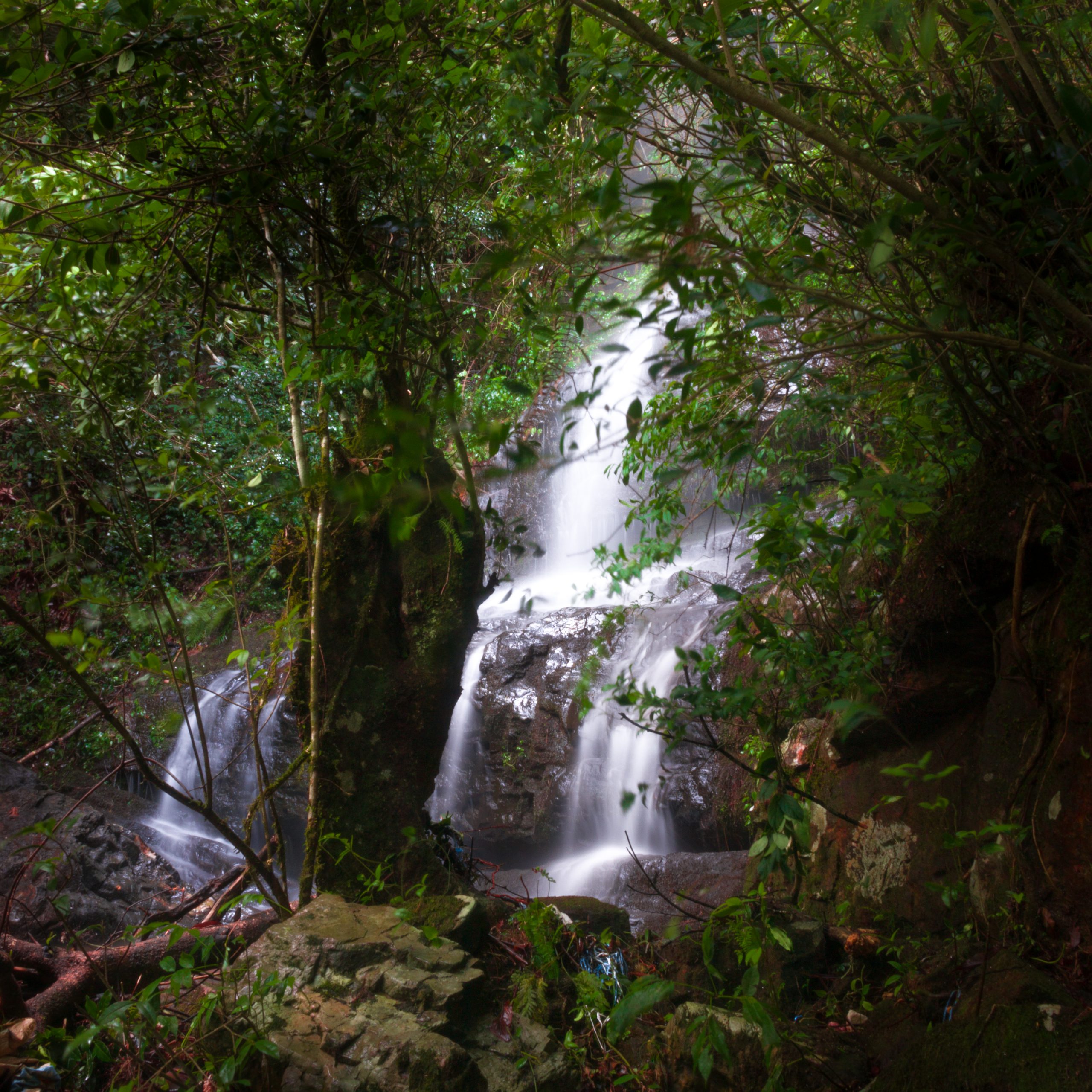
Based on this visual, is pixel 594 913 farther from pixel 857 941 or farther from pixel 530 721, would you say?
pixel 530 721

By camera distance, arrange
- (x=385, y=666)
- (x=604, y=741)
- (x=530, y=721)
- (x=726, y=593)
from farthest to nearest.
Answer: (x=530, y=721) → (x=604, y=741) → (x=385, y=666) → (x=726, y=593)

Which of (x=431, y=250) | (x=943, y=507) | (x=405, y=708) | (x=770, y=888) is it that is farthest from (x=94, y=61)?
(x=770, y=888)

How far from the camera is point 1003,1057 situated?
84.3 inches

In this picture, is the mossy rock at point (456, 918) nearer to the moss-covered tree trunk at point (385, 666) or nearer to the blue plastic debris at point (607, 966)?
the moss-covered tree trunk at point (385, 666)

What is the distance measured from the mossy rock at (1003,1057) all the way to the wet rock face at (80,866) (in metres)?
5.09

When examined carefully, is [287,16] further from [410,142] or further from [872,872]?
[872,872]

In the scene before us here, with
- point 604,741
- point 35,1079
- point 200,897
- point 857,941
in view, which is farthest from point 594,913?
point 604,741

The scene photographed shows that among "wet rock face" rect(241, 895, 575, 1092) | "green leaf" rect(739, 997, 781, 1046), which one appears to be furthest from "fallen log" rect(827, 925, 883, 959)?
"green leaf" rect(739, 997, 781, 1046)

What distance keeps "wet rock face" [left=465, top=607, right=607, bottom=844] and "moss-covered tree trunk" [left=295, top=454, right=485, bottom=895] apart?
366 cm

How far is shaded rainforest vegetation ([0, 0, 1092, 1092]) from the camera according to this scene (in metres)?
1.84

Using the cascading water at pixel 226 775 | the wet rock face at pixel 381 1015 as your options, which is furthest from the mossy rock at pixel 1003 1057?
the cascading water at pixel 226 775

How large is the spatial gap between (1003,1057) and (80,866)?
21.6ft

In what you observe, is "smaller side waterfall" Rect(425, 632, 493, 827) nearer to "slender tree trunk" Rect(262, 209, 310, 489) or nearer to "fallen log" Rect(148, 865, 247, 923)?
"fallen log" Rect(148, 865, 247, 923)

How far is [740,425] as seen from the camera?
1770 millimetres
